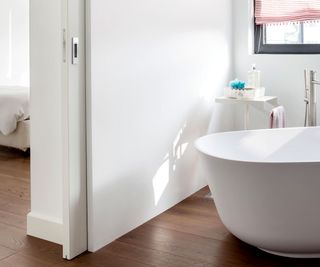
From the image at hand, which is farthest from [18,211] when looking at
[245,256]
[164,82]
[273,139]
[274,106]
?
[274,106]

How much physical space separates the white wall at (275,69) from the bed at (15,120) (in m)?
2.13

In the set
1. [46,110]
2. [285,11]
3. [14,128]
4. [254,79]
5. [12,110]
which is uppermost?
[285,11]

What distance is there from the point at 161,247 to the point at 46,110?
3.25 ft

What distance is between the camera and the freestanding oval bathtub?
2.21m

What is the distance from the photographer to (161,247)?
259 centimetres

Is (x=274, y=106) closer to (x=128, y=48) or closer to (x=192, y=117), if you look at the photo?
(x=192, y=117)

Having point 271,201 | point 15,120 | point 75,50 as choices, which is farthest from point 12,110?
point 271,201

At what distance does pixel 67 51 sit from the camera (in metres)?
2.31

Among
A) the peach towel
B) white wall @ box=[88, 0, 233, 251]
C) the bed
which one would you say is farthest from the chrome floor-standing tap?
the bed

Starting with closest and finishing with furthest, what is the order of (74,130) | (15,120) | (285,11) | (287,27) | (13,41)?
(74,130)
(285,11)
(287,27)
(15,120)
(13,41)

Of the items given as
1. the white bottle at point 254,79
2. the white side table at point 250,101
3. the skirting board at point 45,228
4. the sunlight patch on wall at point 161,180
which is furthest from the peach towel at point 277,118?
the skirting board at point 45,228

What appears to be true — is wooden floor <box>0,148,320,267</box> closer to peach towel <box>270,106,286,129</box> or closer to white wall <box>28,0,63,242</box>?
white wall <box>28,0,63,242</box>

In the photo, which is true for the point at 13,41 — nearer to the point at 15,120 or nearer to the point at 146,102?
the point at 15,120

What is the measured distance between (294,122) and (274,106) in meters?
0.24
